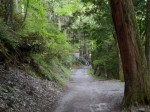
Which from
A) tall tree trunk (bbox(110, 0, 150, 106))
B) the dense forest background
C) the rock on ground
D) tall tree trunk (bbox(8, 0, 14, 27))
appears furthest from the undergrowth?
tall tree trunk (bbox(110, 0, 150, 106))

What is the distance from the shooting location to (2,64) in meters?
10.5

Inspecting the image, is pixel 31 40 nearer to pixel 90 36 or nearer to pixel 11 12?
pixel 11 12

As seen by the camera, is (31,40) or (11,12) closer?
(31,40)

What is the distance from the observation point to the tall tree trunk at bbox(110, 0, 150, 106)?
9055mm

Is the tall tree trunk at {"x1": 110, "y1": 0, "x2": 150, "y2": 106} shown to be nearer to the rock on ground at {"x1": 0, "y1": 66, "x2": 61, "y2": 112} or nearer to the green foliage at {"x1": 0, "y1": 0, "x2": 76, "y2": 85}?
the rock on ground at {"x1": 0, "y1": 66, "x2": 61, "y2": 112}

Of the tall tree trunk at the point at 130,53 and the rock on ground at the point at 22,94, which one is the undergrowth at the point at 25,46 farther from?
the tall tree trunk at the point at 130,53

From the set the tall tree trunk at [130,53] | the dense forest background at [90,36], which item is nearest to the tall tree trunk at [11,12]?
the dense forest background at [90,36]

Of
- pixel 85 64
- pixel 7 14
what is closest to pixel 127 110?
pixel 7 14

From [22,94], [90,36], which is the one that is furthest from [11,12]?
[90,36]

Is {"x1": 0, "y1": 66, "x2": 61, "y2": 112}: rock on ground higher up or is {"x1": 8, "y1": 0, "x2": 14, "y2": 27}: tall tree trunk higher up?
{"x1": 8, "y1": 0, "x2": 14, "y2": 27}: tall tree trunk

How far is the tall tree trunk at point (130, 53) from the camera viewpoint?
9.05m

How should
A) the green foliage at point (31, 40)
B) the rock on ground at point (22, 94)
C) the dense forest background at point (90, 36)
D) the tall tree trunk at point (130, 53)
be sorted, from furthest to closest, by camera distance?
the green foliage at point (31, 40), the dense forest background at point (90, 36), the tall tree trunk at point (130, 53), the rock on ground at point (22, 94)

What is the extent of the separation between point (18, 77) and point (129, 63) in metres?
4.61

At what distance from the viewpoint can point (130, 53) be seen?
30.0 ft
